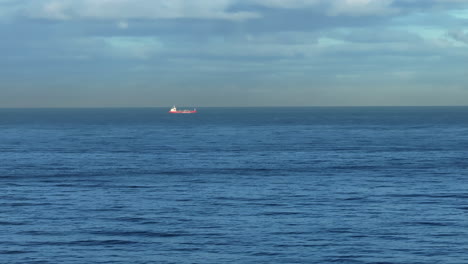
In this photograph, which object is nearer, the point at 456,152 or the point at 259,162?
the point at 259,162

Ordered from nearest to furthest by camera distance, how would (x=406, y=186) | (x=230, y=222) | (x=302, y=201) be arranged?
(x=230, y=222) → (x=302, y=201) → (x=406, y=186)

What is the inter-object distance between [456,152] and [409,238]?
2802 inches

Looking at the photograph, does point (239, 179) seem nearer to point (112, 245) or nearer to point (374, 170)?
point (374, 170)

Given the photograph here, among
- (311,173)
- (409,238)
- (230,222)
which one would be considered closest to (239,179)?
(311,173)

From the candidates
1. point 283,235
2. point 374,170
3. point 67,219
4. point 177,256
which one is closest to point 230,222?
point 283,235

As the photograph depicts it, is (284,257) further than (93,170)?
No

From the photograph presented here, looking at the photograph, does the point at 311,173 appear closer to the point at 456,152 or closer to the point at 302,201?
the point at 302,201

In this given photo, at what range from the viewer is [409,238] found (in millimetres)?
47625

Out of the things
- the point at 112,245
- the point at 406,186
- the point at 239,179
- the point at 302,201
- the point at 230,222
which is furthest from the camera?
the point at 239,179

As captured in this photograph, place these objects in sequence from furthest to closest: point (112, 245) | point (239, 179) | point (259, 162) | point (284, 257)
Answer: point (259, 162), point (239, 179), point (112, 245), point (284, 257)

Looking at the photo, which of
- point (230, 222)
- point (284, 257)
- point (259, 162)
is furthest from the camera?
point (259, 162)

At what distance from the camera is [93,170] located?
89062mm

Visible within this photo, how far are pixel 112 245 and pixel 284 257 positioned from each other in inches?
489

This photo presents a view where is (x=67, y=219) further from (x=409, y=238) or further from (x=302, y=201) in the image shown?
(x=409, y=238)
